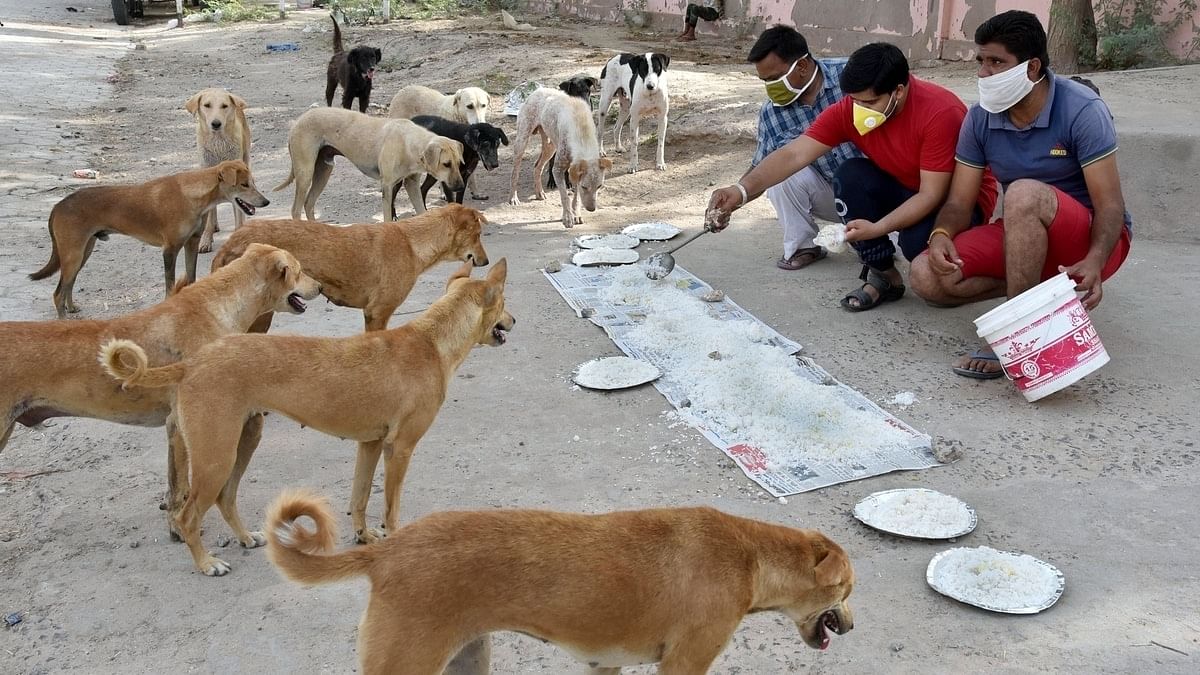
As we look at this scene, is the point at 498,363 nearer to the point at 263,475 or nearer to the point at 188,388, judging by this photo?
the point at 263,475

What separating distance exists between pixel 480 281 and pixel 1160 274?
15.7 ft

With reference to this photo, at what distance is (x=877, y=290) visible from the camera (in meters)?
6.07

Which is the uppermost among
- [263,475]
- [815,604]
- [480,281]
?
[480,281]

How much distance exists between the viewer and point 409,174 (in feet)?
27.3

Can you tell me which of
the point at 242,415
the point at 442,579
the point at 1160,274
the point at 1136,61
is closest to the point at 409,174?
the point at 242,415

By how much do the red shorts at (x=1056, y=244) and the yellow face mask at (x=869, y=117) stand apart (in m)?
0.79

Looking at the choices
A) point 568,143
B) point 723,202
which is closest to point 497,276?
point 723,202

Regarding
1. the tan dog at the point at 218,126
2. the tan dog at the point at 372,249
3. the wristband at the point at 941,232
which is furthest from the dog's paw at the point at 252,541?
the tan dog at the point at 218,126

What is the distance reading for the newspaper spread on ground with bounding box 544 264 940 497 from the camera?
423 cm

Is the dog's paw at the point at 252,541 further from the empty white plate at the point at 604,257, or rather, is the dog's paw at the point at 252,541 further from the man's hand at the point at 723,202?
the empty white plate at the point at 604,257

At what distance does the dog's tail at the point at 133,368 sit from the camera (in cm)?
332

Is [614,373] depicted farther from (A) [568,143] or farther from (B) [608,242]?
(A) [568,143]

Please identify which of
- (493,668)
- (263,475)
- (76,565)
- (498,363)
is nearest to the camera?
(493,668)

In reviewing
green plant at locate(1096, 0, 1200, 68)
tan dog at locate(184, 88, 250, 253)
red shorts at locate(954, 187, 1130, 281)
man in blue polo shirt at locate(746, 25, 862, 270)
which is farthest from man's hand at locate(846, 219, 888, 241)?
green plant at locate(1096, 0, 1200, 68)
